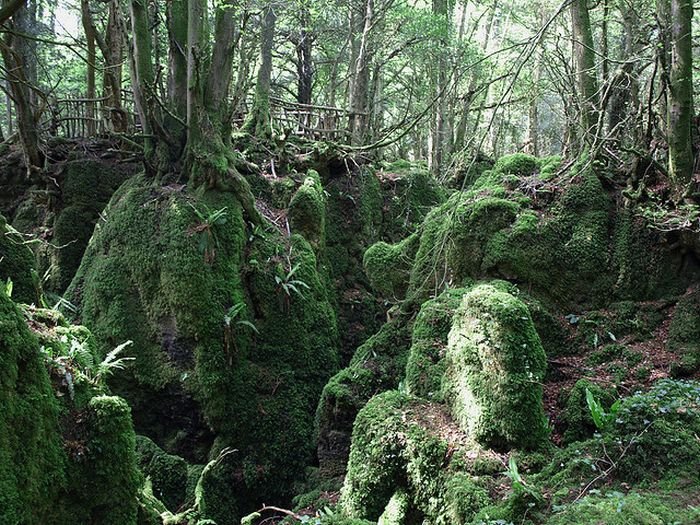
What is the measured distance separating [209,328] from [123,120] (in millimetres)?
5814

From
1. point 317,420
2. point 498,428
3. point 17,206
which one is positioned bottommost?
point 317,420

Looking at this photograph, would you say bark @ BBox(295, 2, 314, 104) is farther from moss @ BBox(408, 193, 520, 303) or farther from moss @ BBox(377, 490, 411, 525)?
moss @ BBox(377, 490, 411, 525)

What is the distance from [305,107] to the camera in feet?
46.9

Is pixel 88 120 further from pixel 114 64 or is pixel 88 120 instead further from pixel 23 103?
→ pixel 23 103

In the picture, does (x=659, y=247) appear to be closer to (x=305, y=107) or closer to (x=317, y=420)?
(x=317, y=420)

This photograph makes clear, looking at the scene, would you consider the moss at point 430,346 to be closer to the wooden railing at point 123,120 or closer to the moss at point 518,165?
the moss at point 518,165

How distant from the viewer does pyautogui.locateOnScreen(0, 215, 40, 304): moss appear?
4.95 meters

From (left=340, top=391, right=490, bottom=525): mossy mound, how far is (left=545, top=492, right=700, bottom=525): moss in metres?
1.08

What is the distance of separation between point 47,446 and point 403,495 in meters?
3.01

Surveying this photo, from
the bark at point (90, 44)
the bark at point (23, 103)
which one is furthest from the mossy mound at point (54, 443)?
the bark at point (90, 44)

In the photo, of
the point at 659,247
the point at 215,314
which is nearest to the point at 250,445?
the point at 215,314

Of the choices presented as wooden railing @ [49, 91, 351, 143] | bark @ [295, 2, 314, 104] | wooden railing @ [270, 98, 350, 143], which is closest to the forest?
wooden railing @ [49, 91, 351, 143]

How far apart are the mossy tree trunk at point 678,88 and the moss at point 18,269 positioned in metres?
6.84

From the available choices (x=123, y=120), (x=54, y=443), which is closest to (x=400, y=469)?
(x=54, y=443)
